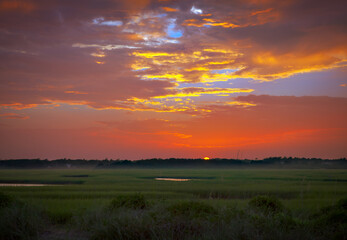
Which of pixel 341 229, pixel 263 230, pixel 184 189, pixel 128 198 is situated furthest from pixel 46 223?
pixel 184 189

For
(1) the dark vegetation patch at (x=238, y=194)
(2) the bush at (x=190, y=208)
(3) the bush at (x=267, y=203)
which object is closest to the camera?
(2) the bush at (x=190, y=208)

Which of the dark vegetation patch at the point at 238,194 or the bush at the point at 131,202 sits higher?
the bush at the point at 131,202

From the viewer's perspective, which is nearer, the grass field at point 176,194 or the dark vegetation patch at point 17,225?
the dark vegetation patch at point 17,225

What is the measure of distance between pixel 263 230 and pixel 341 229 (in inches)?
95.5

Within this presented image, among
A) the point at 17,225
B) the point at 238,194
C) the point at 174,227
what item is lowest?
the point at 238,194

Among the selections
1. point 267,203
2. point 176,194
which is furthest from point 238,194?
point 267,203

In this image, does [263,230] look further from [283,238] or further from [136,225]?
[136,225]

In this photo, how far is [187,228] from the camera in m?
9.13

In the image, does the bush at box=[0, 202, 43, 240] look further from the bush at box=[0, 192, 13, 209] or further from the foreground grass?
the bush at box=[0, 192, 13, 209]

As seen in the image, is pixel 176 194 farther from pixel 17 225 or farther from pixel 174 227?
pixel 17 225

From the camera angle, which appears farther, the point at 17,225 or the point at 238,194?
the point at 238,194

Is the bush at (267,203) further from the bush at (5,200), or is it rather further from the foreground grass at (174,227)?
the bush at (5,200)

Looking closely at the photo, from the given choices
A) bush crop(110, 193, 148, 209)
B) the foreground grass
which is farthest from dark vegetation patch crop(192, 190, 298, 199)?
the foreground grass

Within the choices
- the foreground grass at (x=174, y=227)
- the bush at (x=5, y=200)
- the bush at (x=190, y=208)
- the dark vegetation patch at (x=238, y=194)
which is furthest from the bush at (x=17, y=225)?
the dark vegetation patch at (x=238, y=194)
